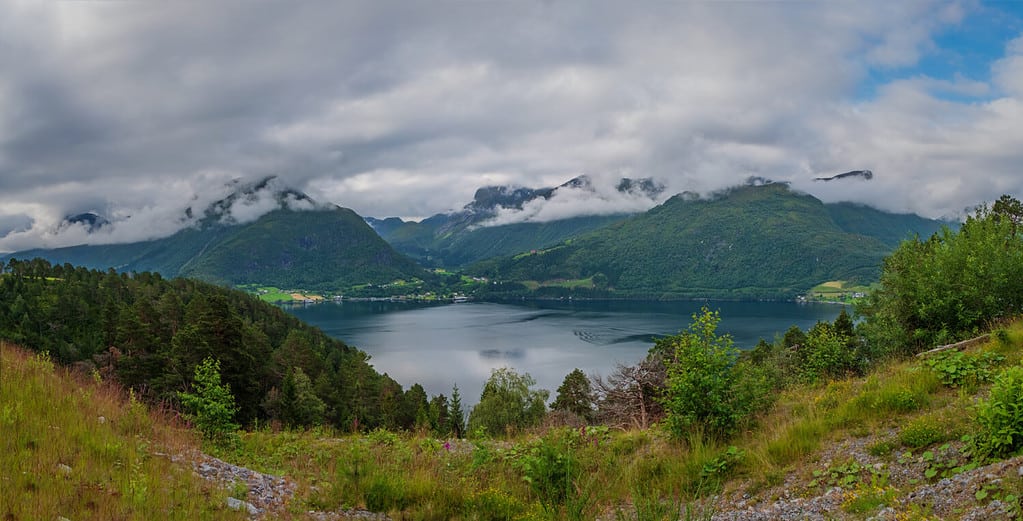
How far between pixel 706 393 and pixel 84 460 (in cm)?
937

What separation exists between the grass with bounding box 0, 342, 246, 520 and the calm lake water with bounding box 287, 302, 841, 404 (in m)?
73.1

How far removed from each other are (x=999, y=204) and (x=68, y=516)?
5431 centimetres

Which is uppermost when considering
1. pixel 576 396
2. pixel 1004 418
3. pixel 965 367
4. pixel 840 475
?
pixel 1004 418

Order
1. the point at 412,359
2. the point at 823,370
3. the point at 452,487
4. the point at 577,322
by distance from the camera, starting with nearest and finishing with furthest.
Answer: the point at 452,487
the point at 823,370
the point at 412,359
the point at 577,322

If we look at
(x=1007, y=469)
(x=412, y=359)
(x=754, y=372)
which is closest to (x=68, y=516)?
(x=1007, y=469)

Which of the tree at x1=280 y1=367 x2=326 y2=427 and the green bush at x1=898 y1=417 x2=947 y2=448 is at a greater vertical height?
the green bush at x1=898 y1=417 x2=947 y2=448

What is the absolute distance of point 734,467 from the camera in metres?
8.33

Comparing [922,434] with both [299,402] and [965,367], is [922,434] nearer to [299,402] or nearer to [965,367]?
[965,367]

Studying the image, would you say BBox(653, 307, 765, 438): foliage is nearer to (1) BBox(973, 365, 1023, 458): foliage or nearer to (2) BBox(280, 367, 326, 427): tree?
(1) BBox(973, 365, 1023, 458): foliage

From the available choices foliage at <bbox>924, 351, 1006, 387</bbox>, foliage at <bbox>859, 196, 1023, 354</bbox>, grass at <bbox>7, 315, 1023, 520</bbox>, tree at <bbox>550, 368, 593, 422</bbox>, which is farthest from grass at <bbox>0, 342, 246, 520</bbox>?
tree at <bbox>550, 368, 593, 422</bbox>

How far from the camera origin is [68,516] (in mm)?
5152

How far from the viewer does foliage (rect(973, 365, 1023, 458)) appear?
6090 millimetres

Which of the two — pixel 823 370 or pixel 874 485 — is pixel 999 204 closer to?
pixel 823 370

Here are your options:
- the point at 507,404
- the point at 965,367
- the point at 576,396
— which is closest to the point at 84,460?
the point at 965,367
